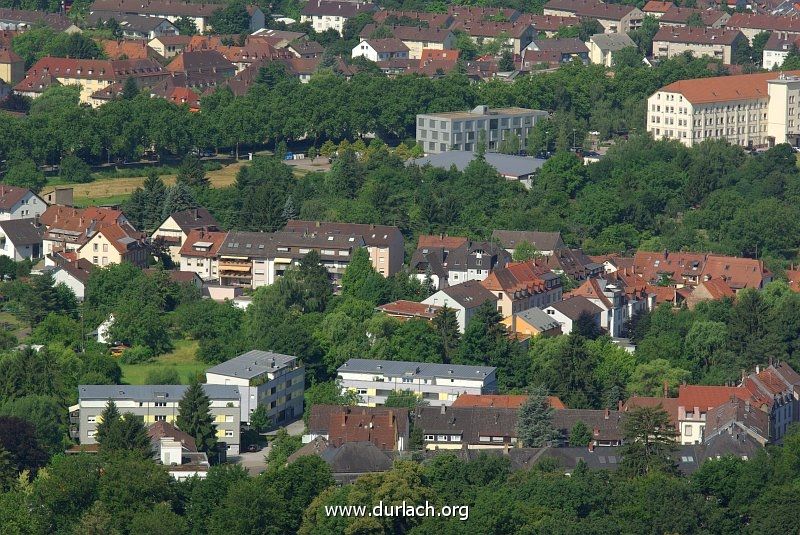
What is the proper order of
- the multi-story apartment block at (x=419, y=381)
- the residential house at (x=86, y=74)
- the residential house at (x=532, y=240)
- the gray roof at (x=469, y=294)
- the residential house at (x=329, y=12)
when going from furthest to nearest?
the residential house at (x=329, y=12) → the residential house at (x=86, y=74) → the residential house at (x=532, y=240) → the gray roof at (x=469, y=294) → the multi-story apartment block at (x=419, y=381)

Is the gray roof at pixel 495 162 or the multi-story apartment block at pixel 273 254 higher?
the gray roof at pixel 495 162

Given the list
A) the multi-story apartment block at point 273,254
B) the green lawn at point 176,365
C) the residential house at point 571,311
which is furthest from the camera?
the multi-story apartment block at point 273,254

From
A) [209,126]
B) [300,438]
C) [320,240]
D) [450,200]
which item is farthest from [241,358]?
[209,126]

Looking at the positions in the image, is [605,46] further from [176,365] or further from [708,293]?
[176,365]

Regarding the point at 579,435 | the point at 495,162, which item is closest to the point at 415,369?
the point at 579,435

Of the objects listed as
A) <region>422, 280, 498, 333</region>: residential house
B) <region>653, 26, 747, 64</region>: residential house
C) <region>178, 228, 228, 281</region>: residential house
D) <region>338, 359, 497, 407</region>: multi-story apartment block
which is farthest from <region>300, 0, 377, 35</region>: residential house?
<region>338, 359, 497, 407</region>: multi-story apartment block

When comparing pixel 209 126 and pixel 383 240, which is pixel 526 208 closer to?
pixel 383 240

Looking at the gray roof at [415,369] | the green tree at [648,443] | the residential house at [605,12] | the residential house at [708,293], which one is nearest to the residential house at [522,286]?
the residential house at [708,293]

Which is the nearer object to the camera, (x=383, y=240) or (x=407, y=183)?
(x=383, y=240)

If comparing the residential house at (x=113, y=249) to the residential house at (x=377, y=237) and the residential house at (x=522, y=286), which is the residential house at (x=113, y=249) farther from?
the residential house at (x=522, y=286)
